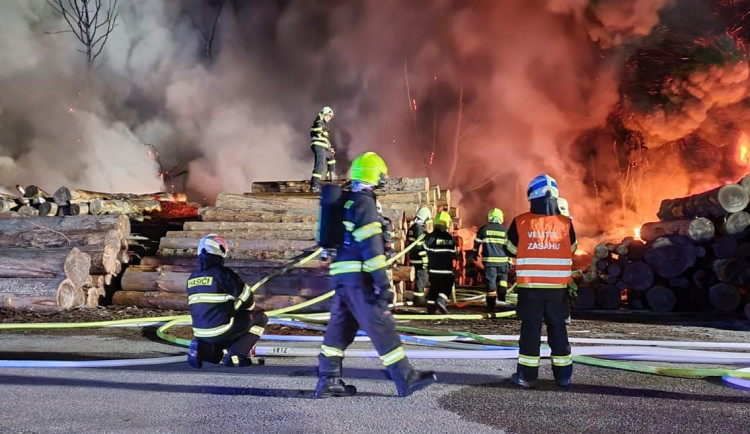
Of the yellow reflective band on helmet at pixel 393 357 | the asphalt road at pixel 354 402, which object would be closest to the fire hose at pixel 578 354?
the asphalt road at pixel 354 402

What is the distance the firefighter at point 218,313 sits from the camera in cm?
456

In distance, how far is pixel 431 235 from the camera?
8625 mm

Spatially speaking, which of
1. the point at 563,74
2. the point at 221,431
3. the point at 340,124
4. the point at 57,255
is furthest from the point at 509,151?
the point at 221,431

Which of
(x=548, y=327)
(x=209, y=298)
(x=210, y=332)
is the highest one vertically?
(x=209, y=298)

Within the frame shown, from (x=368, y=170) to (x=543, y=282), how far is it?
5.21 ft

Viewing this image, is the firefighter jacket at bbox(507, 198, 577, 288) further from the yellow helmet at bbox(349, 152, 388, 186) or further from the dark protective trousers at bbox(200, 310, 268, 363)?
the dark protective trousers at bbox(200, 310, 268, 363)

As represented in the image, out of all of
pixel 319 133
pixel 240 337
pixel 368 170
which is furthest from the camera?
pixel 319 133

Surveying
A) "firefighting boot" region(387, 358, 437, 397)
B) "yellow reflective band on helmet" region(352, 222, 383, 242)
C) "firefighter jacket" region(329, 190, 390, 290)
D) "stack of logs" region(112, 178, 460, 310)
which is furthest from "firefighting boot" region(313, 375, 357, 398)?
"stack of logs" region(112, 178, 460, 310)

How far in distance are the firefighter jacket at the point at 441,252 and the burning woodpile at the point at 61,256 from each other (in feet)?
18.1

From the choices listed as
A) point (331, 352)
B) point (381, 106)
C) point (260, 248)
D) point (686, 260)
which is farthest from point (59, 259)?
point (381, 106)

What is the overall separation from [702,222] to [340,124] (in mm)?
19657

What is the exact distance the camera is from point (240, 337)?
4.80 meters

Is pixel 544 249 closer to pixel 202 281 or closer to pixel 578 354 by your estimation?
pixel 578 354

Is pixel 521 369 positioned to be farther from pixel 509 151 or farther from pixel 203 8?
pixel 203 8
